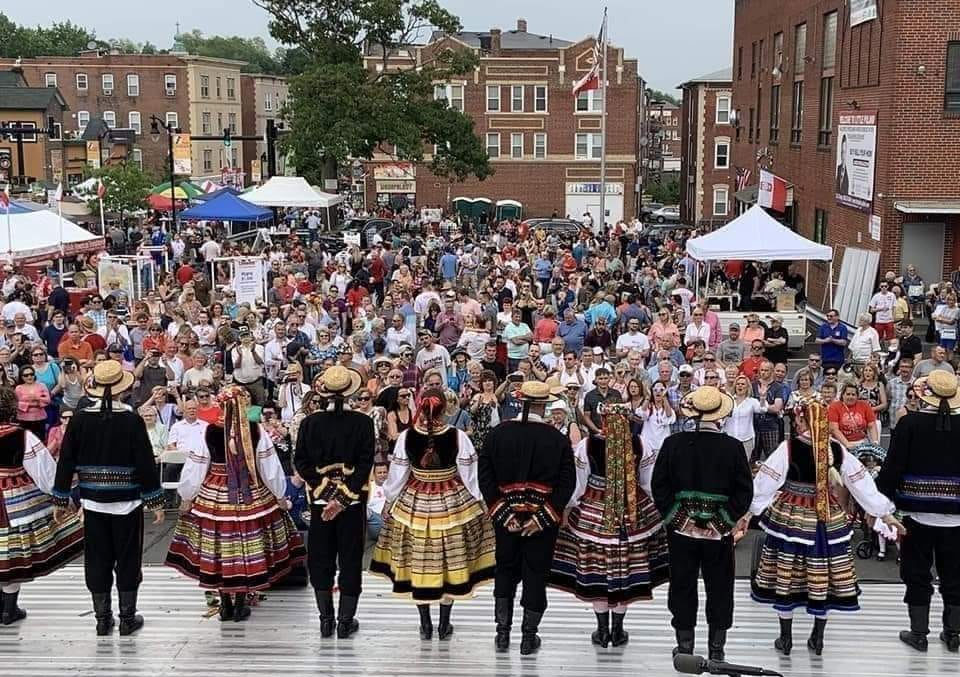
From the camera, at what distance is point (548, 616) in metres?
7.37

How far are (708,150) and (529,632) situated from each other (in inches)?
2237

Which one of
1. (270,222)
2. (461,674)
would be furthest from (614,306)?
(270,222)

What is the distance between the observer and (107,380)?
6.80m

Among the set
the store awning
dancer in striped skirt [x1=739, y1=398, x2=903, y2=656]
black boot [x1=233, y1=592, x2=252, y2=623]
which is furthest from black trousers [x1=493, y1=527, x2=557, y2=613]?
the store awning

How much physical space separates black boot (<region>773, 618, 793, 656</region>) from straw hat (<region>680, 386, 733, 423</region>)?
137 cm

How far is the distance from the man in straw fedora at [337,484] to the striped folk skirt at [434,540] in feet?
0.77

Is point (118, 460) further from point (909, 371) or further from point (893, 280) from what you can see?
point (893, 280)

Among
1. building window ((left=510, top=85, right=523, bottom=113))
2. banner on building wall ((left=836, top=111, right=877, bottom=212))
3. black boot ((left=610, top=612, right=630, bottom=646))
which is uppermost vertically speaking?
building window ((left=510, top=85, right=523, bottom=113))

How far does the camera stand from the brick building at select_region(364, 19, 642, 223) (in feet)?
179

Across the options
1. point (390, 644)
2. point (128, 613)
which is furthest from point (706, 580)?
point (128, 613)

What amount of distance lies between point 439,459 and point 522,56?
50.5 m

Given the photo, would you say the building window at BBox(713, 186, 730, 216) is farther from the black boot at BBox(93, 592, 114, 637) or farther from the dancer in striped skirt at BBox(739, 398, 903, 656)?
the black boot at BBox(93, 592, 114, 637)

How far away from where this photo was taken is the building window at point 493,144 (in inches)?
2189

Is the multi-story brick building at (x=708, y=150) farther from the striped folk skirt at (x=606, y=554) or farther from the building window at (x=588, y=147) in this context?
the striped folk skirt at (x=606, y=554)
